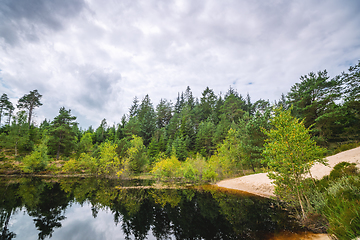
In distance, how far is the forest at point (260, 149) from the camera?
26.2ft

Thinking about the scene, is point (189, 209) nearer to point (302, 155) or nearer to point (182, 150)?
point (302, 155)

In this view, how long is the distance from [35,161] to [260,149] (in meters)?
40.4

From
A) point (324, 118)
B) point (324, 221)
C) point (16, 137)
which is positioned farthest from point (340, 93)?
point (16, 137)

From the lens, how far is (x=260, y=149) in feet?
70.1

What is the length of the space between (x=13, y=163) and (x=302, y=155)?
158 ft

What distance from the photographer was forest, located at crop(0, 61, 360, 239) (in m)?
8.00

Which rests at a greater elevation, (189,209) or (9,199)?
(9,199)

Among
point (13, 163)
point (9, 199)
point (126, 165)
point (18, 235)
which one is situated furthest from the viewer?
point (13, 163)

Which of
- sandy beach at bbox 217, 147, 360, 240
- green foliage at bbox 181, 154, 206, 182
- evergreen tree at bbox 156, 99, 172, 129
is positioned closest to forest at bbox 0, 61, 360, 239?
green foliage at bbox 181, 154, 206, 182

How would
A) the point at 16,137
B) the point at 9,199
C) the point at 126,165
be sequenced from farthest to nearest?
the point at 16,137, the point at 126,165, the point at 9,199

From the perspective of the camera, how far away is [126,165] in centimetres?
2750

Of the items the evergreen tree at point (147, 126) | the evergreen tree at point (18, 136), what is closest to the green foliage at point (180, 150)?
the evergreen tree at point (147, 126)

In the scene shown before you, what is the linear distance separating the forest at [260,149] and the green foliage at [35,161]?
0.14m

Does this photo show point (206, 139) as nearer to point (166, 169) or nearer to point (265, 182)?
point (166, 169)
